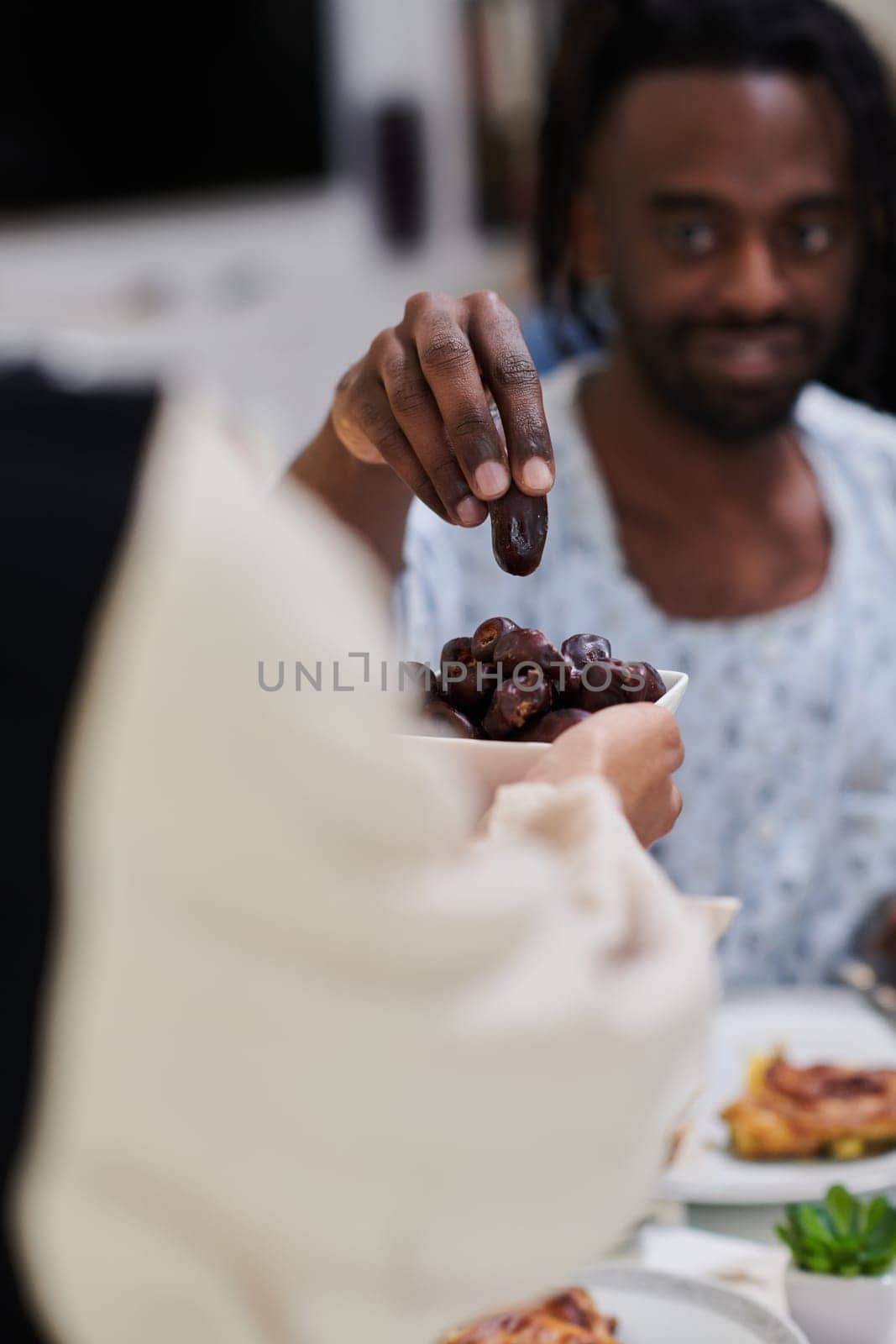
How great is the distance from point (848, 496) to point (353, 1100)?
3.61ft

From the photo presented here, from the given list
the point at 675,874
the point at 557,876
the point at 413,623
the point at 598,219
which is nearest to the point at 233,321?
the point at 598,219

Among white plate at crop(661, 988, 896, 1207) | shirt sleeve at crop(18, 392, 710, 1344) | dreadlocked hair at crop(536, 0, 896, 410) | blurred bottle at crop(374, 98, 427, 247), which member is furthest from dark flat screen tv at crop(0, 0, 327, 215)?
shirt sleeve at crop(18, 392, 710, 1344)

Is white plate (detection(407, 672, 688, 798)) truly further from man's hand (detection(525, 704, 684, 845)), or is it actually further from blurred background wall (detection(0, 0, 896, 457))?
blurred background wall (detection(0, 0, 896, 457))

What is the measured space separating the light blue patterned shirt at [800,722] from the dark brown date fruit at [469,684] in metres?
0.46

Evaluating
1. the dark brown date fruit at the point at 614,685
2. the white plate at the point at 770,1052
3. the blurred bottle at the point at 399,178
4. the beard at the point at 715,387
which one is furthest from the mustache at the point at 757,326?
the blurred bottle at the point at 399,178

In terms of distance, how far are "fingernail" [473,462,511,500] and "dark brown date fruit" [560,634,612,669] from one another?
0.22 feet

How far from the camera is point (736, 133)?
3.78ft

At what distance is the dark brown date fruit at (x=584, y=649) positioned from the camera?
0.55m

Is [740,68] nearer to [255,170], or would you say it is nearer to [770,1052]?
[770,1052]

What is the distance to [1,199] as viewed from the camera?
8.71 ft

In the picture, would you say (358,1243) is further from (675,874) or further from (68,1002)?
(675,874)

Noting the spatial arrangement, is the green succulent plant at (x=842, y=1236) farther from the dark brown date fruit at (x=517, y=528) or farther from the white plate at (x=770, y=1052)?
the dark brown date fruit at (x=517, y=528)

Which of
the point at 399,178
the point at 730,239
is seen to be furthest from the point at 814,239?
the point at 399,178

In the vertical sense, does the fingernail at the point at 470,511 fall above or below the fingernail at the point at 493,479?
below
